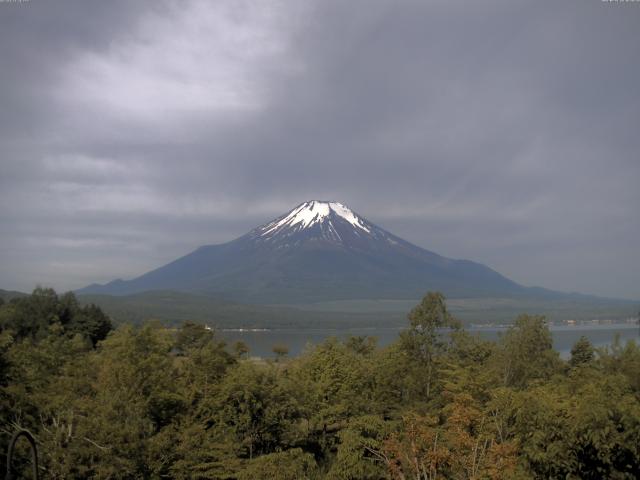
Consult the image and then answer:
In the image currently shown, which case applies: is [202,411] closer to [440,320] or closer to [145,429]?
[145,429]

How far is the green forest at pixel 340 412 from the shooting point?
13.2 m

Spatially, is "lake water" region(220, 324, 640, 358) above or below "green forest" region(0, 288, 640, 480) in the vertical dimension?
below

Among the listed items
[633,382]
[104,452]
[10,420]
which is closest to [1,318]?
[10,420]

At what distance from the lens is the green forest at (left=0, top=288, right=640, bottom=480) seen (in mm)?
13180

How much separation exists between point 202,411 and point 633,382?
19.6 meters

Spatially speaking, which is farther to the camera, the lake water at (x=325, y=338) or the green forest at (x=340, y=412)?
the lake water at (x=325, y=338)

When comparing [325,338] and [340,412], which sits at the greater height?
[340,412]

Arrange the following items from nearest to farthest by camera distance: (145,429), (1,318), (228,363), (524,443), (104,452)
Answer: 1. (524,443)
2. (104,452)
3. (145,429)
4. (228,363)
5. (1,318)

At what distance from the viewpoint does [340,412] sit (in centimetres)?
2353

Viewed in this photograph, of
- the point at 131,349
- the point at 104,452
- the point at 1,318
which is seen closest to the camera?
the point at 104,452

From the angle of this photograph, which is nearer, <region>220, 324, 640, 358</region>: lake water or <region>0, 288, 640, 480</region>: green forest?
<region>0, 288, 640, 480</region>: green forest

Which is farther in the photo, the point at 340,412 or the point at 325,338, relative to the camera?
the point at 325,338

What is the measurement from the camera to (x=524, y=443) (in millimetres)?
13758

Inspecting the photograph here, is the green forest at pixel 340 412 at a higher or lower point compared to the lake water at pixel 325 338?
higher
